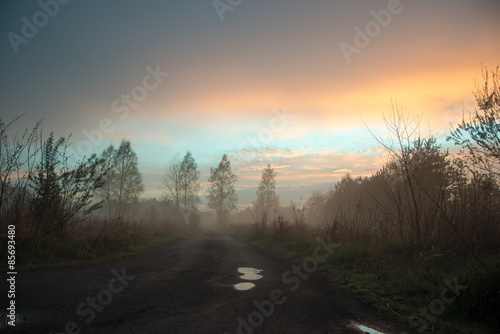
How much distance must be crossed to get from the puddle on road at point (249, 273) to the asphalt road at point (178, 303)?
1.9 inches

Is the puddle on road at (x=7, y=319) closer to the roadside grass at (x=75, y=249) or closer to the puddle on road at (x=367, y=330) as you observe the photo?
the roadside grass at (x=75, y=249)

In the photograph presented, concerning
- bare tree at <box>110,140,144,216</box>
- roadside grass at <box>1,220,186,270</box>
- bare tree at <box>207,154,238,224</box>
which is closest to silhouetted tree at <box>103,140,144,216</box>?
bare tree at <box>110,140,144,216</box>

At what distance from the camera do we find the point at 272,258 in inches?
344

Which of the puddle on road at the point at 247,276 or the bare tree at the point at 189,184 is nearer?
the puddle on road at the point at 247,276

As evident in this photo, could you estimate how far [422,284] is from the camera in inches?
166

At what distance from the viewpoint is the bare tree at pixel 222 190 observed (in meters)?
44.0

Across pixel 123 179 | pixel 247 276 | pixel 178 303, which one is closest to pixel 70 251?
pixel 178 303

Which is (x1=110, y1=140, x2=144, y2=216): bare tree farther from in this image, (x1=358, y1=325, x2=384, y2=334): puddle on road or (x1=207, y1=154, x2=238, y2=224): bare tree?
(x1=358, y1=325, x2=384, y2=334): puddle on road

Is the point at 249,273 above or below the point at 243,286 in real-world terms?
below

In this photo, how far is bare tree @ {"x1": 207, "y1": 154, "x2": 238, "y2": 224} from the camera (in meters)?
44.0

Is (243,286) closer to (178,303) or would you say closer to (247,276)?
(247,276)

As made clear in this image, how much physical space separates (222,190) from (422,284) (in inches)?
1606

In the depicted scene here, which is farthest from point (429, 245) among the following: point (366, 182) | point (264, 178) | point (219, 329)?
point (264, 178)

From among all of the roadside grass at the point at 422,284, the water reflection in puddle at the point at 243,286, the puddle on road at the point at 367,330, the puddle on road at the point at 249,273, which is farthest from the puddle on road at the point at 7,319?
the roadside grass at the point at 422,284
